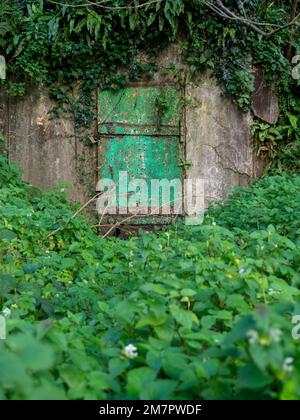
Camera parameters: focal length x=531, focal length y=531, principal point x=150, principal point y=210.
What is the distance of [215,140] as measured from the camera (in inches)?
332

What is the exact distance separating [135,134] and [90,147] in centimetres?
74

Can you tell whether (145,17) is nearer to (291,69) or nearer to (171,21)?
(171,21)

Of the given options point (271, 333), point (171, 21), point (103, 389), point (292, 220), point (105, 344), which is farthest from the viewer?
point (171, 21)

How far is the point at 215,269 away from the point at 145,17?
6083mm

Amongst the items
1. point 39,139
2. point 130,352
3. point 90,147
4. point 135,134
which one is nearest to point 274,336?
point 130,352


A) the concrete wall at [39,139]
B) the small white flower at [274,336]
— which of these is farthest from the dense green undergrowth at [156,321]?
the concrete wall at [39,139]

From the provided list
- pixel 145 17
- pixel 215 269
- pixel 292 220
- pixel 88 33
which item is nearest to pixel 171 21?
pixel 145 17

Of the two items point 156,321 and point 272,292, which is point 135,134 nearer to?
point 272,292

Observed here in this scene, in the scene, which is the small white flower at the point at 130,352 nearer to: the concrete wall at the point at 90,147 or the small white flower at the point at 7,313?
the small white flower at the point at 7,313

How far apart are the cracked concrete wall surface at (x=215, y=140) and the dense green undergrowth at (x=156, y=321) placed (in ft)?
11.4

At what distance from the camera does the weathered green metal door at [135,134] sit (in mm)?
8227

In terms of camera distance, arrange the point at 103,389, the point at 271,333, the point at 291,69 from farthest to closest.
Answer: the point at 291,69
the point at 103,389
the point at 271,333

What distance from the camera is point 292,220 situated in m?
4.93

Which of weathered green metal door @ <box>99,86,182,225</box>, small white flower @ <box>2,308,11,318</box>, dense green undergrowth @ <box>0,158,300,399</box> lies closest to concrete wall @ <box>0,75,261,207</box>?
weathered green metal door @ <box>99,86,182,225</box>
